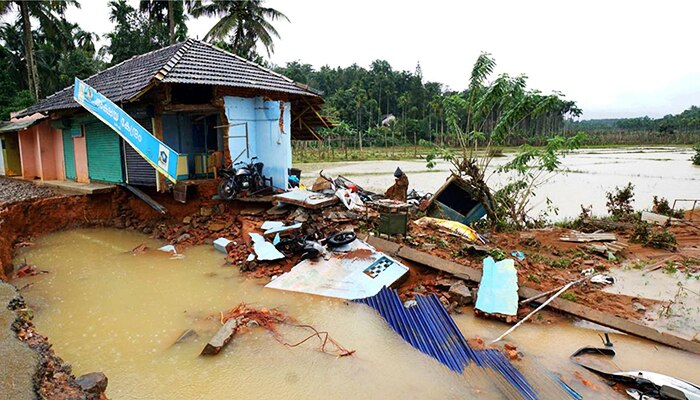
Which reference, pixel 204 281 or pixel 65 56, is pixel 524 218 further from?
pixel 65 56

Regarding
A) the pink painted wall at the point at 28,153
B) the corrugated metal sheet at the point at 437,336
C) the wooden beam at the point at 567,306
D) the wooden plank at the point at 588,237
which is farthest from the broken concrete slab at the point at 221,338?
the pink painted wall at the point at 28,153

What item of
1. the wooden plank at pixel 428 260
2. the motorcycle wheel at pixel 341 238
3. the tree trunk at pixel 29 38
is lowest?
the wooden plank at pixel 428 260

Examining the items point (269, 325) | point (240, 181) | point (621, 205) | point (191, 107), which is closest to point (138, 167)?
point (191, 107)

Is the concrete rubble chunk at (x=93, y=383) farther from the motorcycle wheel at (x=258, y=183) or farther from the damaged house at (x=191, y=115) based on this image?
the motorcycle wheel at (x=258, y=183)

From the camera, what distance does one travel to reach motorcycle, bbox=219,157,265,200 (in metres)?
10.5

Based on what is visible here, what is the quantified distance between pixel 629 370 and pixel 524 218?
25.6 feet

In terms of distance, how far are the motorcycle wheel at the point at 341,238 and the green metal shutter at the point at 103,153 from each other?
7.30 metres

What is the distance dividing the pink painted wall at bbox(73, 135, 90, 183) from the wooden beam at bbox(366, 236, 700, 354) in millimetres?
10409

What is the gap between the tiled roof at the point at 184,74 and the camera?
10022 mm

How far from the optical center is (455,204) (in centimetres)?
1240

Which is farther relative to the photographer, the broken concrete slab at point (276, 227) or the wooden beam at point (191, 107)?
the wooden beam at point (191, 107)

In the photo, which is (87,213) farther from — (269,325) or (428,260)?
(428,260)

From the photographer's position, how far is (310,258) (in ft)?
26.0

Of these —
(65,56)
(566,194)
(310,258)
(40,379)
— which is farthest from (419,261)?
(65,56)
